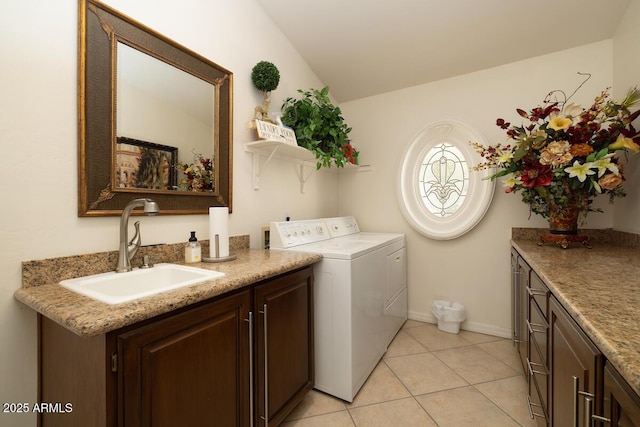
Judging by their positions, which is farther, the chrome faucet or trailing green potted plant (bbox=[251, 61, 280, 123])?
trailing green potted plant (bbox=[251, 61, 280, 123])

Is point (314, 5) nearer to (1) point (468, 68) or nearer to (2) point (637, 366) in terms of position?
(1) point (468, 68)

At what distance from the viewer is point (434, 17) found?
6.48ft

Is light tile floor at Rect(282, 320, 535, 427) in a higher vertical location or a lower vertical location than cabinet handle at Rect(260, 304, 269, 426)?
lower

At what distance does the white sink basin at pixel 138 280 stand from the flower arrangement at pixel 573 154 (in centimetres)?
193

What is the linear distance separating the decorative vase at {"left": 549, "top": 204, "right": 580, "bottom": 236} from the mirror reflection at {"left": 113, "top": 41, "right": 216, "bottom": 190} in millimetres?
2249

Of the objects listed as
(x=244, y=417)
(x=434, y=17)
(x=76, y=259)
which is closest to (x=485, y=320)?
(x=244, y=417)

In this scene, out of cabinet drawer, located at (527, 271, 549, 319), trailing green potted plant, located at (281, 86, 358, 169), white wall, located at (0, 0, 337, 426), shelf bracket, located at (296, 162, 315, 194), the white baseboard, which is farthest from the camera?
shelf bracket, located at (296, 162, 315, 194)

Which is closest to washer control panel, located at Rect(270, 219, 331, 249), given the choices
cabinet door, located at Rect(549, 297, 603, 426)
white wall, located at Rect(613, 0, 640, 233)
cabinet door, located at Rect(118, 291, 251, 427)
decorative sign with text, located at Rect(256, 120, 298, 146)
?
decorative sign with text, located at Rect(256, 120, 298, 146)

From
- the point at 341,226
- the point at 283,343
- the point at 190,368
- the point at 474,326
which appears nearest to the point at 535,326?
the point at 283,343

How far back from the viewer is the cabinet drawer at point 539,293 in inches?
42.1

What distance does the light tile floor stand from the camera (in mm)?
1475

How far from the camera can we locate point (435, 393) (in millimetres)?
1682

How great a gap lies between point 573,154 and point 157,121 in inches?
90.6

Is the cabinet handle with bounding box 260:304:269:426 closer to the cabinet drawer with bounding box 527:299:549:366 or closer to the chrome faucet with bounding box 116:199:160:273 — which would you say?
the chrome faucet with bounding box 116:199:160:273
